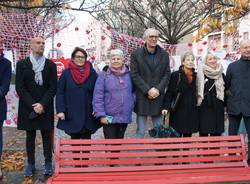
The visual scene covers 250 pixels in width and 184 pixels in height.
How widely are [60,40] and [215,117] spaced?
959cm

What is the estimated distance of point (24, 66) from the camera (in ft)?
18.7

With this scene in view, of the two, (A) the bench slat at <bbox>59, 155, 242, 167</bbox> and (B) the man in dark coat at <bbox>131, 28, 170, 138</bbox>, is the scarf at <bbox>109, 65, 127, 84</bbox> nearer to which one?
(B) the man in dark coat at <bbox>131, 28, 170, 138</bbox>

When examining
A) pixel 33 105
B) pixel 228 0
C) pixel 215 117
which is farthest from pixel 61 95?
pixel 228 0

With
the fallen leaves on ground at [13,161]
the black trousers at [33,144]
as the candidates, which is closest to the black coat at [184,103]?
the black trousers at [33,144]

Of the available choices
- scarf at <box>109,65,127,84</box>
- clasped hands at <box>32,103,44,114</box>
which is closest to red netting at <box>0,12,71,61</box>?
clasped hands at <box>32,103,44,114</box>

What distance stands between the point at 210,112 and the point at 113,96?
4.38 ft

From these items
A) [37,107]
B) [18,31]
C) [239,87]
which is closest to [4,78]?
[37,107]

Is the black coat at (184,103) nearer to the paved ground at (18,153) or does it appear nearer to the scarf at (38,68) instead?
the scarf at (38,68)

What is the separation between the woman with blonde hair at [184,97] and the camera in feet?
18.8

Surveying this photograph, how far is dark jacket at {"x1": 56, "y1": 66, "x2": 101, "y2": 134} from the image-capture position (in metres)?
5.59

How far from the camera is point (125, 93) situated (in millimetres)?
5547

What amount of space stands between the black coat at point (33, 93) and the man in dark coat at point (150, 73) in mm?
1103

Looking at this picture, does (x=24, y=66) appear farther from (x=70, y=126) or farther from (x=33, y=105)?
(x=70, y=126)

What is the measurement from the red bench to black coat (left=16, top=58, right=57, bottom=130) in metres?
1.00
